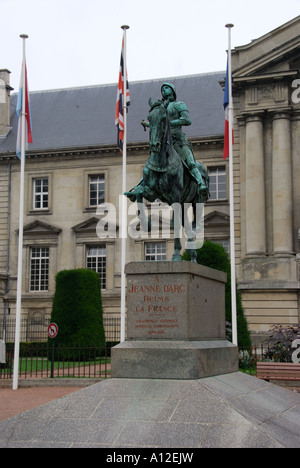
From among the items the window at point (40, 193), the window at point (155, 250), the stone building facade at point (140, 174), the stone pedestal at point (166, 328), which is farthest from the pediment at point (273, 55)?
the stone pedestal at point (166, 328)

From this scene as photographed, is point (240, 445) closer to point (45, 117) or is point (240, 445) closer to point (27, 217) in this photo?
point (27, 217)

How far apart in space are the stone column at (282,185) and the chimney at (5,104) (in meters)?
19.1

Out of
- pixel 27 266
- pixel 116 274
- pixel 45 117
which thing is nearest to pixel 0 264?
pixel 27 266

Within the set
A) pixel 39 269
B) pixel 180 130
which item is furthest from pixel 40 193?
pixel 180 130

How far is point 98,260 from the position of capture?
41.2 metres

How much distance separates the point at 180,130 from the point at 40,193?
1246 inches

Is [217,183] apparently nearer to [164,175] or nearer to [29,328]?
[29,328]

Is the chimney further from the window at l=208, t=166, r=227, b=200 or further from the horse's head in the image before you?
the horse's head

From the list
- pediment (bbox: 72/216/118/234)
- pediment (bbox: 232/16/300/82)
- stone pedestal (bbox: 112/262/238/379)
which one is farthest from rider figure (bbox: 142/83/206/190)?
pediment (bbox: 72/216/118/234)

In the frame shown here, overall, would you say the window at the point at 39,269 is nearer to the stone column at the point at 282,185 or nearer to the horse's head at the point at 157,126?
the stone column at the point at 282,185

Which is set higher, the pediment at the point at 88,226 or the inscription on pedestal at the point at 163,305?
the pediment at the point at 88,226

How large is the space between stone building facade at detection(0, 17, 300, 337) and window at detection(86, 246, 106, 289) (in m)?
0.06

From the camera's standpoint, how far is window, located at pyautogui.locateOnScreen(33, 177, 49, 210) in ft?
140

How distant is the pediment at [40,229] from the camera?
4147 cm
